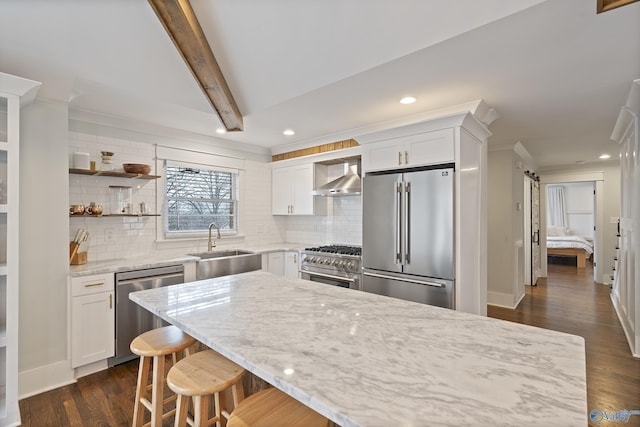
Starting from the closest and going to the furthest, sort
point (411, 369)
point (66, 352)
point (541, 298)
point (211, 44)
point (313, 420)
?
point (411, 369) → point (313, 420) → point (211, 44) → point (66, 352) → point (541, 298)

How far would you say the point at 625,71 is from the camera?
227 centimetres

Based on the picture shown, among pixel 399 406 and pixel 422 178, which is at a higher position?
pixel 422 178

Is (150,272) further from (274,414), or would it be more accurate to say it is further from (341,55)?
(341,55)

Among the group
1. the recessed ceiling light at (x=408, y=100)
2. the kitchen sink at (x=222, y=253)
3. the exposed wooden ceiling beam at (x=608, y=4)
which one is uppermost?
the recessed ceiling light at (x=408, y=100)

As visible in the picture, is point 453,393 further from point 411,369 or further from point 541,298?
point 541,298

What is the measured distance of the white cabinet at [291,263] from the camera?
4262 millimetres

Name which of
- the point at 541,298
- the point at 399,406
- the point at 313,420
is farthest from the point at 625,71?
the point at 541,298

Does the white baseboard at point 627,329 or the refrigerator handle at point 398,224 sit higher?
the refrigerator handle at point 398,224

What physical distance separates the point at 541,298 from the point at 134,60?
6.41 m

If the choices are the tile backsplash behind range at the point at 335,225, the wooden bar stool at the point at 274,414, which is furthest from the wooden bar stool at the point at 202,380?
the tile backsplash behind range at the point at 335,225

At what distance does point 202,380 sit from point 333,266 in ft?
8.13

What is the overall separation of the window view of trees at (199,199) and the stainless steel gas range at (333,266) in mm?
1306

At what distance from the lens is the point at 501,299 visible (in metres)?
4.66

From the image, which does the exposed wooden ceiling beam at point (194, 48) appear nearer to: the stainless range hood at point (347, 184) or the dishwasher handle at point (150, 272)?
the stainless range hood at point (347, 184)
